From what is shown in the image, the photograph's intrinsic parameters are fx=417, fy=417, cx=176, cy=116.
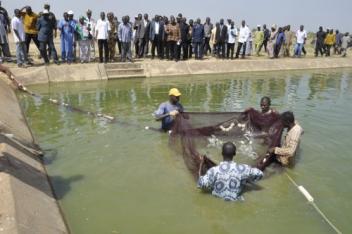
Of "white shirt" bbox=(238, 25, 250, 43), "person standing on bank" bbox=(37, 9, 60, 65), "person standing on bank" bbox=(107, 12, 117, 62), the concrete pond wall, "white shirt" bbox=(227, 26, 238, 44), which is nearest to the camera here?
the concrete pond wall

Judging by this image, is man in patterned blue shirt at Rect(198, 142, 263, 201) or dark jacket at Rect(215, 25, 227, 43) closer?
man in patterned blue shirt at Rect(198, 142, 263, 201)

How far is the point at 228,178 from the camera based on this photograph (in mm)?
6316

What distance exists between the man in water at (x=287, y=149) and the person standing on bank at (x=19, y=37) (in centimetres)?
1151

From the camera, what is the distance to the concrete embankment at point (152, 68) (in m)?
16.7

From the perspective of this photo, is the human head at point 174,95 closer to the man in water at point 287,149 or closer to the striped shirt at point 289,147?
the man in water at point 287,149

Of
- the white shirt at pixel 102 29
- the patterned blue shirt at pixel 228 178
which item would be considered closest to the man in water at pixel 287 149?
the patterned blue shirt at pixel 228 178

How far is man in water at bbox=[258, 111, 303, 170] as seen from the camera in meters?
7.70

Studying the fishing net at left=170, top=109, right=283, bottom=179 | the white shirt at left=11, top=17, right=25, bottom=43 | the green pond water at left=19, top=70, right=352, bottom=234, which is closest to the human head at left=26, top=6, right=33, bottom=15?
the white shirt at left=11, top=17, right=25, bottom=43

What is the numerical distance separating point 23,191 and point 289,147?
4666 mm

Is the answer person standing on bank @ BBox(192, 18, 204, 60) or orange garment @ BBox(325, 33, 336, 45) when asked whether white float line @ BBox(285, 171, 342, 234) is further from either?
orange garment @ BBox(325, 33, 336, 45)

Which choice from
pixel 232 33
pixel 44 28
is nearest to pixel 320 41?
pixel 232 33

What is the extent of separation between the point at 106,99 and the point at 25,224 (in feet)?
30.8

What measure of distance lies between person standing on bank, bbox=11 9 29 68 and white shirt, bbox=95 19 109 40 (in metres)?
3.03

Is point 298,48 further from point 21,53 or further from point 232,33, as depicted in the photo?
point 21,53
